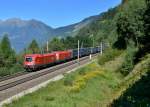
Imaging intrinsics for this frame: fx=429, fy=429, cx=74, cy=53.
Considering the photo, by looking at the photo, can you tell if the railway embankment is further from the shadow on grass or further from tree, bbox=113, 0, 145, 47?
tree, bbox=113, 0, 145, 47

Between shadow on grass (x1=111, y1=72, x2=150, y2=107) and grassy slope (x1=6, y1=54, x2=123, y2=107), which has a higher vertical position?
shadow on grass (x1=111, y1=72, x2=150, y2=107)

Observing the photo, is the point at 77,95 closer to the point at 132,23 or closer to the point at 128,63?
the point at 128,63

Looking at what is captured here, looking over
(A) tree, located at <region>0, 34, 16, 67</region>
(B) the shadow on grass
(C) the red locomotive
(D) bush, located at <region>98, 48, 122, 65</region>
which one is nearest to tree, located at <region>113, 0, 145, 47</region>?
(D) bush, located at <region>98, 48, 122, 65</region>

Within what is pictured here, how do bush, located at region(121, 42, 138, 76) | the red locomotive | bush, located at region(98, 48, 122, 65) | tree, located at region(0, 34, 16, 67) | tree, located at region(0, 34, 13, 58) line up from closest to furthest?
bush, located at region(121, 42, 138, 76), bush, located at region(98, 48, 122, 65), the red locomotive, tree, located at region(0, 34, 16, 67), tree, located at region(0, 34, 13, 58)

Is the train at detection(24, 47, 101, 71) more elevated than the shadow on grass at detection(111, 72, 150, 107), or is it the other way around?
the shadow on grass at detection(111, 72, 150, 107)

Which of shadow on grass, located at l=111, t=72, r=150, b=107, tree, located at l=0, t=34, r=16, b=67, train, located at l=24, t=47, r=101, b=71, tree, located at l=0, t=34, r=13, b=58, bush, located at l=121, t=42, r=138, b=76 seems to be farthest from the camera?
tree, located at l=0, t=34, r=13, b=58

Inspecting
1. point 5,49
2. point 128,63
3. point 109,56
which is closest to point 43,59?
point 109,56

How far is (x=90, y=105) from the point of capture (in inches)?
1218

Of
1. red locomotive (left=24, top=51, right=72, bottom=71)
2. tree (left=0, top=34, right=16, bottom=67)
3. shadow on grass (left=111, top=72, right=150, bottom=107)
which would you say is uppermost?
shadow on grass (left=111, top=72, right=150, bottom=107)

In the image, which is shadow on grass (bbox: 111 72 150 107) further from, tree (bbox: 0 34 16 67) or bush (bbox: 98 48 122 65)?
tree (bbox: 0 34 16 67)

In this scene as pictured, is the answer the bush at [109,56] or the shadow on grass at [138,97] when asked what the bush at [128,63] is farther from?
the shadow on grass at [138,97]

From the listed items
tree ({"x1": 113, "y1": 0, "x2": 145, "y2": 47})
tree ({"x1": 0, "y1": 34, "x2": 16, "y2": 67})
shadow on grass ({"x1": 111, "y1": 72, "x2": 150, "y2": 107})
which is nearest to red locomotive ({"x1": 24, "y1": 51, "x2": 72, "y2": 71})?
tree ({"x1": 113, "y1": 0, "x2": 145, "y2": 47})

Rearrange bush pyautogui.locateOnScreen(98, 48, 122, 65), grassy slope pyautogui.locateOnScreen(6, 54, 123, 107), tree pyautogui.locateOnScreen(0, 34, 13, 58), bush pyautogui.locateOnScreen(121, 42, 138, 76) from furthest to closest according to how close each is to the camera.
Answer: tree pyautogui.locateOnScreen(0, 34, 13, 58)
bush pyautogui.locateOnScreen(98, 48, 122, 65)
bush pyautogui.locateOnScreen(121, 42, 138, 76)
grassy slope pyautogui.locateOnScreen(6, 54, 123, 107)

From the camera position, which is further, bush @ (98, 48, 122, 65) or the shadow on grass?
bush @ (98, 48, 122, 65)
